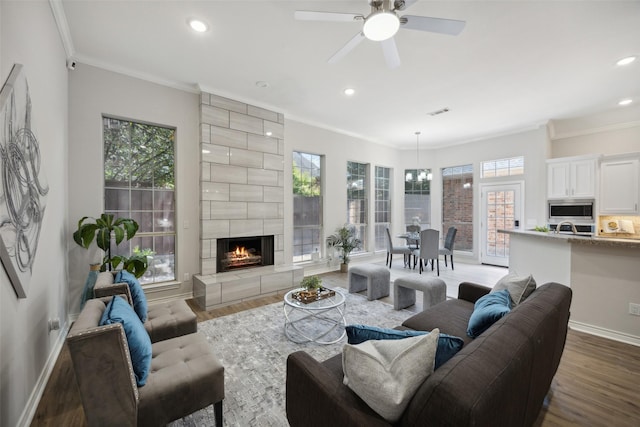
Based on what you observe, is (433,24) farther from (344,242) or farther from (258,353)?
(344,242)

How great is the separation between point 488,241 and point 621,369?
457 centimetres

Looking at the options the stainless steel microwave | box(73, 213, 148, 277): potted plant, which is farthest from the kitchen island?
box(73, 213, 148, 277): potted plant

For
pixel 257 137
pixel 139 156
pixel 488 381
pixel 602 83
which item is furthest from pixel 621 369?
pixel 139 156

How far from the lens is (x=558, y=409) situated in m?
1.89

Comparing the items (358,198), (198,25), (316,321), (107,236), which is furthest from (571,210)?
(107,236)

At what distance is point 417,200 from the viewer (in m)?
7.69

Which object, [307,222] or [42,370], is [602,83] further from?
[42,370]

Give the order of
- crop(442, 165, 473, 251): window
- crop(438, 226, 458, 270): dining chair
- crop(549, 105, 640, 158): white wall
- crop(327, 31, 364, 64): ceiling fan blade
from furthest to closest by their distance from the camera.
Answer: crop(442, 165, 473, 251): window < crop(438, 226, 458, 270): dining chair < crop(549, 105, 640, 158): white wall < crop(327, 31, 364, 64): ceiling fan blade

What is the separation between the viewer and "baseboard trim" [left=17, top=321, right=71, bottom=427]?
1.72 metres

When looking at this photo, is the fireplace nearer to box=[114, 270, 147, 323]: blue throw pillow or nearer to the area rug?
the area rug

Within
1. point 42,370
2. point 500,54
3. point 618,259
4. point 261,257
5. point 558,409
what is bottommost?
point 558,409

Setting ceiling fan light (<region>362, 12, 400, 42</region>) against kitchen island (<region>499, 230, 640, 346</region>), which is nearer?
ceiling fan light (<region>362, 12, 400, 42</region>)

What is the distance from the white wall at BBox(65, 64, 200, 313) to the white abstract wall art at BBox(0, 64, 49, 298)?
5.01 ft

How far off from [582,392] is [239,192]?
450 cm
